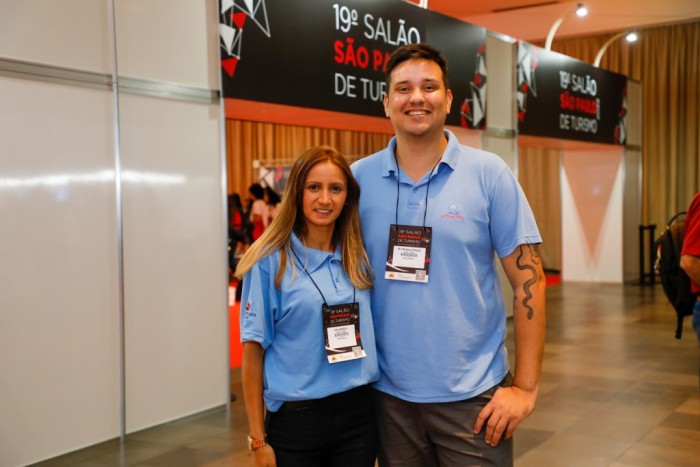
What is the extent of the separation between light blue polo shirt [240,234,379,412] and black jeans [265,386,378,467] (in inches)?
1.3

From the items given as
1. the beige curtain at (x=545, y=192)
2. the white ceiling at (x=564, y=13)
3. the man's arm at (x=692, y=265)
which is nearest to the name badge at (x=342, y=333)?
the man's arm at (x=692, y=265)

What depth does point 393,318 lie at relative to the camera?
6.77 feet

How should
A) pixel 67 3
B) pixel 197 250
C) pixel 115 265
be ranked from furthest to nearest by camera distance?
pixel 197 250
pixel 115 265
pixel 67 3

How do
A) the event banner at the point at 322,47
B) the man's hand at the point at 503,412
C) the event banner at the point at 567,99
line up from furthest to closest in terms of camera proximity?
the event banner at the point at 567,99, the event banner at the point at 322,47, the man's hand at the point at 503,412

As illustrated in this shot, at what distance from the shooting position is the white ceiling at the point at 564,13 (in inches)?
429

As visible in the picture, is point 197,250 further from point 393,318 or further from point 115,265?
point 393,318

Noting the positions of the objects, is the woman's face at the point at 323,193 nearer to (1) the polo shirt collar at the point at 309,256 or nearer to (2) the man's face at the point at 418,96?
(1) the polo shirt collar at the point at 309,256

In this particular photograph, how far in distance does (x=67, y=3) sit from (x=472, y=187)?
2.95 metres

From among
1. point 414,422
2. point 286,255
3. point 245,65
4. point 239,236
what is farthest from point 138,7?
point 239,236

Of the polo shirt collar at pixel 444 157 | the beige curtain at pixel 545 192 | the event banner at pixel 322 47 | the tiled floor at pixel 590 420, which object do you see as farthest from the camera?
the beige curtain at pixel 545 192

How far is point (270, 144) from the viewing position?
1554cm

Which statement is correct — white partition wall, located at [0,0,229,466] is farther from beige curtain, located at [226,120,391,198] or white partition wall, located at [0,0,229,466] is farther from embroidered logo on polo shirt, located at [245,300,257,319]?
beige curtain, located at [226,120,391,198]

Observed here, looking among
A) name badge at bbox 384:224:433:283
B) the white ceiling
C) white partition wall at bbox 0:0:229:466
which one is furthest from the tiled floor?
the white ceiling

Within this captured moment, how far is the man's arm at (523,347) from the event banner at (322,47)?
10.7 ft
